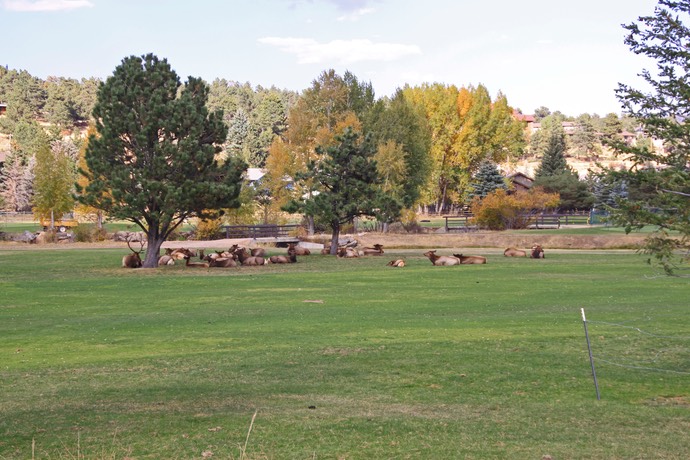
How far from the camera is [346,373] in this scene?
14.7m

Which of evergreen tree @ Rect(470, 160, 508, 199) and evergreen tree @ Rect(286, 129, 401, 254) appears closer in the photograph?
evergreen tree @ Rect(286, 129, 401, 254)

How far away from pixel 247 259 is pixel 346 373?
3206 cm

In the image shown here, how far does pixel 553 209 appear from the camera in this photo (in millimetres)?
101125

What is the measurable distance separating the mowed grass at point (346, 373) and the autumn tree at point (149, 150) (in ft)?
40.8

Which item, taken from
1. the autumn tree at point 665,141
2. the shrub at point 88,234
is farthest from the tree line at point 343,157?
the shrub at point 88,234

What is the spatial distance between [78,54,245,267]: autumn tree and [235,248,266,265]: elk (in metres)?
3.75

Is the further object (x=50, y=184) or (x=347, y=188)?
(x=50, y=184)

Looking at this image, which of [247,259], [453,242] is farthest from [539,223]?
[247,259]

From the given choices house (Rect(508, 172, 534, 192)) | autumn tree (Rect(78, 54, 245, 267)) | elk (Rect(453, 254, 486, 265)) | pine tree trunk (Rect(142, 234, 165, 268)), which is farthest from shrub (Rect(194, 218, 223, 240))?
house (Rect(508, 172, 534, 192))

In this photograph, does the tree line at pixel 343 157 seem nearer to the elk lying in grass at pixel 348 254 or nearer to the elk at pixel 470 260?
the elk lying in grass at pixel 348 254

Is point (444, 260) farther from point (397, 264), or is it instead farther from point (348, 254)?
point (348, 254)

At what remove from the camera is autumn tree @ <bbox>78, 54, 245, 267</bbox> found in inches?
1650

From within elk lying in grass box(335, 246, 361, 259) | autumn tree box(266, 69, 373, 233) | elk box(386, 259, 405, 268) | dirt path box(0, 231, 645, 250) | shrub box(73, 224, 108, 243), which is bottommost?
elk box(386, 259, 405, 268)

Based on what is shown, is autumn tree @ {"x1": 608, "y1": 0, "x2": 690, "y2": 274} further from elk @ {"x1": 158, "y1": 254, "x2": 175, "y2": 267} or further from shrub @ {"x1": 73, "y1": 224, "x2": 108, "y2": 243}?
shrub @ {"x1": 73, "y1": 224, "x2": 108, "y2": 243}
